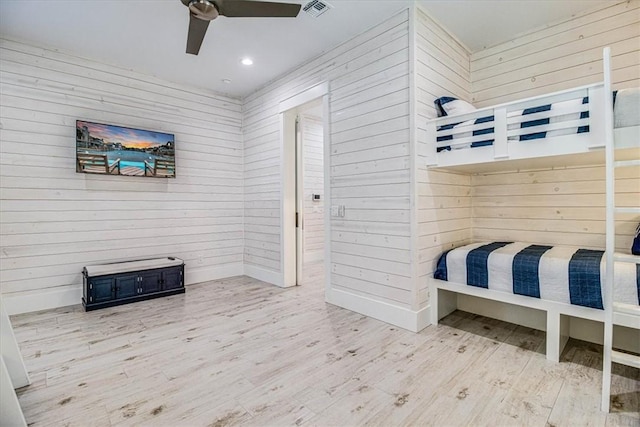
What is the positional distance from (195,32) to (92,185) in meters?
2.36

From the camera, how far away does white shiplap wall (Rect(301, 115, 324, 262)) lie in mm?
6012

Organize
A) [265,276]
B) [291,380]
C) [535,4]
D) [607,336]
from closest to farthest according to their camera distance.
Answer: [607,336]
[291,380]
[535,4]
[265,276]

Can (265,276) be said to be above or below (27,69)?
below

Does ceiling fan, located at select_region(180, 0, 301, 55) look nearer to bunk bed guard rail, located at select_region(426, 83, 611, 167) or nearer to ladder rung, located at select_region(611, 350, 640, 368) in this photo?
bunk bed guard rail, located at select_region(426, 83, 611, 167)

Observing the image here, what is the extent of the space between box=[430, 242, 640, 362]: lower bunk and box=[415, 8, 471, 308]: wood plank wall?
205 mm

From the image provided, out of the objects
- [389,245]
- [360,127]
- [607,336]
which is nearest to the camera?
[607,336]

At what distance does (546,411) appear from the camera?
165 cm

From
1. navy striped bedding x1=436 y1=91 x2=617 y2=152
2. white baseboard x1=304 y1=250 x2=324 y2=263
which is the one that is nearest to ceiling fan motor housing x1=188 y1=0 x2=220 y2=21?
navy striped bedding x1=436 y1=91 x2=617 y2=152

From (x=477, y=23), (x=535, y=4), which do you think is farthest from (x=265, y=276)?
(x=535, y=4)

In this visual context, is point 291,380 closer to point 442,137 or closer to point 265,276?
point 442,137

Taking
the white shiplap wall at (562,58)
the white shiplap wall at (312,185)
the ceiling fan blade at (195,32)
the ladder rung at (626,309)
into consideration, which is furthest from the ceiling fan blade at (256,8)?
the white shiplap wall at (312,185)

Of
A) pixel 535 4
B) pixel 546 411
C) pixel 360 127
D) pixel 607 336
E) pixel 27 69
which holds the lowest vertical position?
pixel 546 411

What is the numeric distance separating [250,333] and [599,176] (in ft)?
10.9

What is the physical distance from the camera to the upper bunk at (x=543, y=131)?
168 cm
